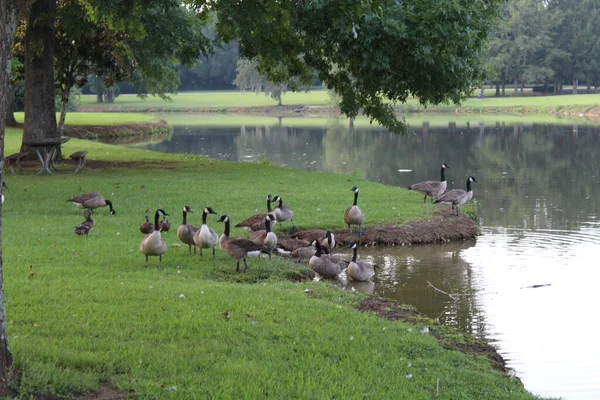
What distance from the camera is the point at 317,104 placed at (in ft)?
388

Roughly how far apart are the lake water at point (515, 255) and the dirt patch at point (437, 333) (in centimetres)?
30

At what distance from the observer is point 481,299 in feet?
47.2

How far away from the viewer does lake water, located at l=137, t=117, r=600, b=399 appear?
11.6 metres

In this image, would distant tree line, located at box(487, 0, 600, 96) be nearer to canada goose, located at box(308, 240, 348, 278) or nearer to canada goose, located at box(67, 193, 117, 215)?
canada goose, located at box(67, 193, 117, 215)

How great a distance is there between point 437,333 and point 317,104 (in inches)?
4268

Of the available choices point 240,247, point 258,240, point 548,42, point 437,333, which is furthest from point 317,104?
point 437,333

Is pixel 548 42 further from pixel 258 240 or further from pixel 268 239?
pixel 268 239

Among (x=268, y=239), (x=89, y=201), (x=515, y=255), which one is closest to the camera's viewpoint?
(x=268, y=239)

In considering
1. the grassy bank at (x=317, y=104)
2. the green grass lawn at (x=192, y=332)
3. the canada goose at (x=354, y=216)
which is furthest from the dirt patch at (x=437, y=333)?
the grassy bank at (x=317, y=104)

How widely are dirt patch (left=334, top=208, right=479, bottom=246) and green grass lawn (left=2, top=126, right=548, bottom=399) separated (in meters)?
3.13

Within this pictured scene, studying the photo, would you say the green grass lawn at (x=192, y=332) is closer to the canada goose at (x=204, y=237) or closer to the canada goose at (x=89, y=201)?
the canada goose at (x=204, y=237)

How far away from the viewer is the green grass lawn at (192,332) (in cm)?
779

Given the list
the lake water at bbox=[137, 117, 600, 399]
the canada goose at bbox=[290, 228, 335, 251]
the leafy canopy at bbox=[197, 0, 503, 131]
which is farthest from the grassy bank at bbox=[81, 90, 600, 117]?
the canada goose at bbox=[290, 228, 335, 251]

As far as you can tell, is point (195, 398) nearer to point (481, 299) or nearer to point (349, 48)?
point (481, 299)
